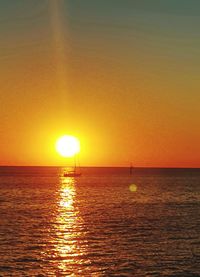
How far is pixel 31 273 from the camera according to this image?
37344 mm

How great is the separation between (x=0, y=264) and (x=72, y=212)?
47506 millimetres

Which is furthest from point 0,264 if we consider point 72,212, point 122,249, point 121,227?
point 72,212

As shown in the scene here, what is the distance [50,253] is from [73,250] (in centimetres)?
270

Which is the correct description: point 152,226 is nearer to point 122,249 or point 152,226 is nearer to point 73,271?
point 122,249

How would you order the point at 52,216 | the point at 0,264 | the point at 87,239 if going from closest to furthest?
the point at 0,264
the point at 87,239
the point at 52,216

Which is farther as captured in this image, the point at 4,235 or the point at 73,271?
the point at 4,235

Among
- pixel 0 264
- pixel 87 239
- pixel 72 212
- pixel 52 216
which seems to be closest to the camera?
pixel 0 264

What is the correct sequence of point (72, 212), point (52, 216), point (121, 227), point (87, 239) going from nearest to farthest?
point (87, 239), point (121, 227), point (52, 216), point (72, 212)

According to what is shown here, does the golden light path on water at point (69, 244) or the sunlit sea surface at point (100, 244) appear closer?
the sunlit sea surface at point (100, 244)

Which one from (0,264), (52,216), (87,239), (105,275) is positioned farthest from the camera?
(52,216)

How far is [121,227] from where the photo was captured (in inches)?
2522

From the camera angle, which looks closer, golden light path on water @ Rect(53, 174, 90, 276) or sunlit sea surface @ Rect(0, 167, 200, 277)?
sunlit sea surface @ Rect(0, 167, 200, 277)

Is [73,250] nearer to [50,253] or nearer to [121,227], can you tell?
[50,253]

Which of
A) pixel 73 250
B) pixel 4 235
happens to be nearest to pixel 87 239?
pixel 73 250
